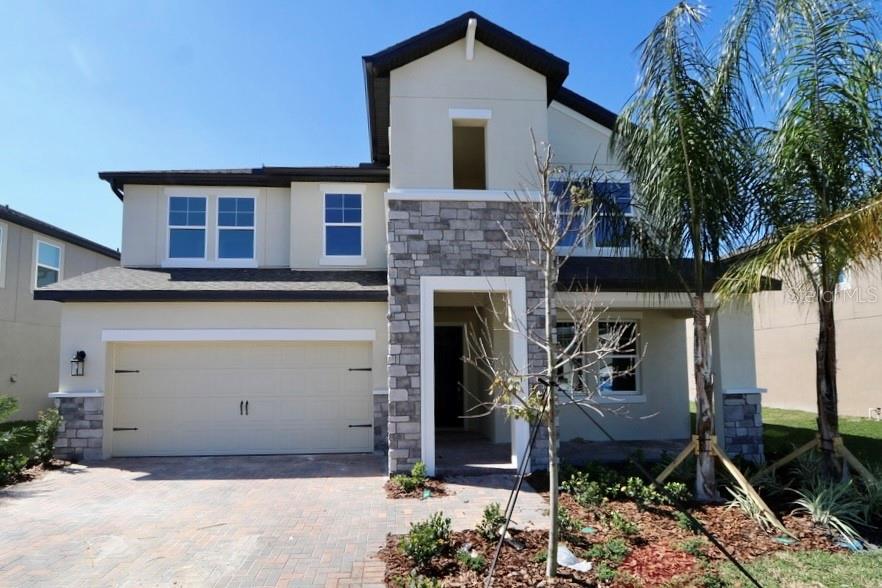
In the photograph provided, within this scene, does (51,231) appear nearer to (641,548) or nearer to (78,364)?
(78,364)

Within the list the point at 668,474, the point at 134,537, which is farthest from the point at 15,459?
the point at 668,474

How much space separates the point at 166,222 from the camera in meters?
13.2

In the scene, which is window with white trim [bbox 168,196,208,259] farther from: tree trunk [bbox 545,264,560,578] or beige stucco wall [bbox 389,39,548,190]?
tree trunk [bbox 545,264,560,578]

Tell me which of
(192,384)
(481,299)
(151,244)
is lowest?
(192,384)

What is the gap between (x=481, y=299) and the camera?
12.2 metres

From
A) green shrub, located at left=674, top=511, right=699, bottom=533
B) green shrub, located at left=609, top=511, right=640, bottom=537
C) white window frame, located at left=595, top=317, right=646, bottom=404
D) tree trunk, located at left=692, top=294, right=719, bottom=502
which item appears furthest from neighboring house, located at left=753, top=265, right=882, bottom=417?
green shrub, located at left=609, top=511, right=640, bottom=537

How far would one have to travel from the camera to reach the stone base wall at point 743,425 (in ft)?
34.9

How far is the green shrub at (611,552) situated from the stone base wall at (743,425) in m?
5.54

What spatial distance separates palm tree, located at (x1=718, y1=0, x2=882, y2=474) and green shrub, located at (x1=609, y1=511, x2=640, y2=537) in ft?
9.91

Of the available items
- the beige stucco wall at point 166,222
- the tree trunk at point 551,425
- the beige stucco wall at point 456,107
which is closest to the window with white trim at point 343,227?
the beige stucco wall at point 166,222

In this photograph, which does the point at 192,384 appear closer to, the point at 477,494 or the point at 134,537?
the point at 134,537

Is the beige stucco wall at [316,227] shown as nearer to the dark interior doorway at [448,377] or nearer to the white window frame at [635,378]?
the dark interior doorway at [448,377]

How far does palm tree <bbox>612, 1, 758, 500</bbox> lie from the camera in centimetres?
768

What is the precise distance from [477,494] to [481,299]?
470 centimetres
